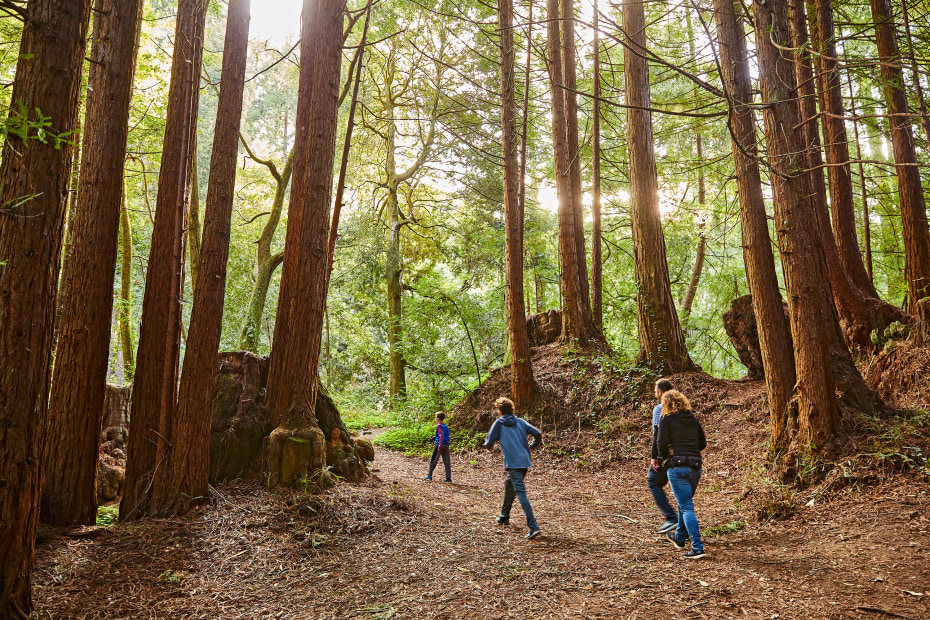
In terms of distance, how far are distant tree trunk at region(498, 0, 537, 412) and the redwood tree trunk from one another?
578cm

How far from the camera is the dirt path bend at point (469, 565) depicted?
3.86 metres

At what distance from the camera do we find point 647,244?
1151 centimetres

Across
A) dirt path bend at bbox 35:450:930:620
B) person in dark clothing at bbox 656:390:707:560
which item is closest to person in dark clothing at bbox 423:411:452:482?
dirt path bend at bbox 35:450:930:620

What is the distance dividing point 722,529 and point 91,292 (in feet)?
24.6

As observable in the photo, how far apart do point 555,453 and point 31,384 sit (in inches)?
355

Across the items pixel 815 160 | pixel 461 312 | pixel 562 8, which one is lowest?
pixel 461 312

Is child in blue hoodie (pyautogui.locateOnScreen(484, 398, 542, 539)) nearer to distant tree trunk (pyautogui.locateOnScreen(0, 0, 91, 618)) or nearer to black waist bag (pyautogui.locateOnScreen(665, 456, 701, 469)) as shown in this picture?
black waist bag (pyautogui.locateOnScreen(665, 456, 701, 469))

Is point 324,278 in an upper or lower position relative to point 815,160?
lower

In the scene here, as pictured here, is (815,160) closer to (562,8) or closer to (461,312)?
(562,8)

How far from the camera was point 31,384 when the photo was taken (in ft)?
11.5

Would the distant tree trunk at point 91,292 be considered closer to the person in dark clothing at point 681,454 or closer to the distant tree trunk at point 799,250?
the person in dark clothing at point 681,454

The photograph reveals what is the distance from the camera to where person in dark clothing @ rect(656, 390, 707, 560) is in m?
5.10

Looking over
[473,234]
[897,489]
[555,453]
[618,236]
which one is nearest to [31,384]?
[897,489]

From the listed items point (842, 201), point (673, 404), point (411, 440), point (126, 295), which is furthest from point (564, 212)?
point (126, 295)
